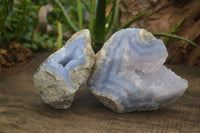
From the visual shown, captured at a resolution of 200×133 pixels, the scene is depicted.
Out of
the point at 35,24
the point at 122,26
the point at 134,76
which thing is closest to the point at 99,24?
the point at 122,26

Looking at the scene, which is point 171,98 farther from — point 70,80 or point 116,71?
point 70,80

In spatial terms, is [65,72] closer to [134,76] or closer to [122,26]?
[134,76]

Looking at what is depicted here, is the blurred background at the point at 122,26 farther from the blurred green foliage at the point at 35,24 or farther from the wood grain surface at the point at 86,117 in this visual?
the wood grain surface at the point at 86,117

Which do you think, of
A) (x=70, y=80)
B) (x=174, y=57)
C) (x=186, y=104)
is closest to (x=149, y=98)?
(x=186, y=104)

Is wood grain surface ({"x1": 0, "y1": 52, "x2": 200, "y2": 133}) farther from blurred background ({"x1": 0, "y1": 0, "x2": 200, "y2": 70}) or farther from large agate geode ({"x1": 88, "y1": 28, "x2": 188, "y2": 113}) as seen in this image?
blurred background ({"x1": 0, "y1": 0, "x2": 200, "y2": 70})

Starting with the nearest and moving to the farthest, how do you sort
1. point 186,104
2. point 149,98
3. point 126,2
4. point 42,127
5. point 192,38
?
point 42,127 → point 149,98 → point 186,104 → point 192,38 → point 126,2

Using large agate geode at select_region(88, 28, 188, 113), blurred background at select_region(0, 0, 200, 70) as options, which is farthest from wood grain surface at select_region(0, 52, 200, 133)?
blurred background at select_region(0, 0, 200, 70)

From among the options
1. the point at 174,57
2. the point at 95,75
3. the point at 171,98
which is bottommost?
the point at 174,57
